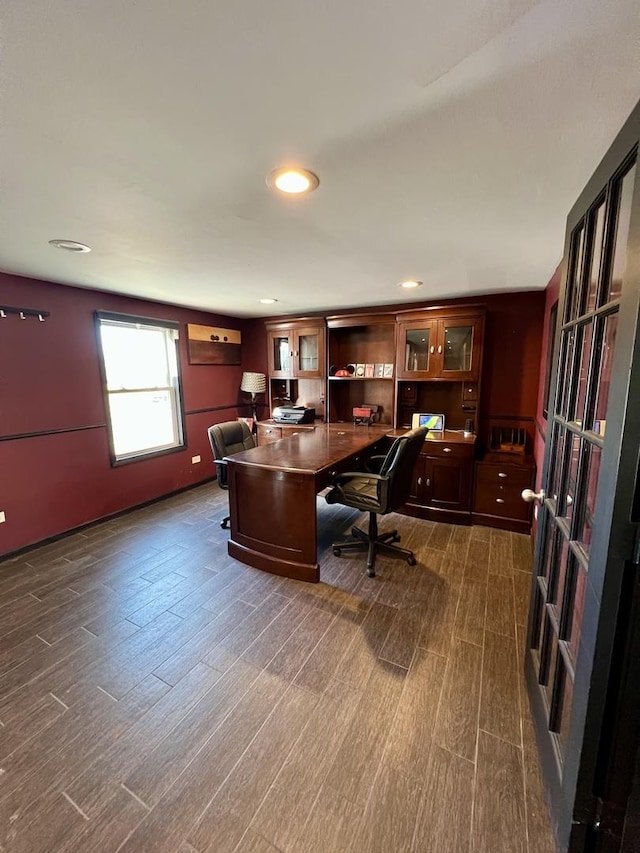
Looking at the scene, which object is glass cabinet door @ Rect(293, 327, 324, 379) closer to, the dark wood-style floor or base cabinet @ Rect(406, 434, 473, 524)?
base cabinet @ Rect(406, 434, 473, 524)

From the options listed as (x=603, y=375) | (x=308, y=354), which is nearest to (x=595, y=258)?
(x=603, y=375)

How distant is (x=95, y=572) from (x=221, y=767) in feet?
6.22

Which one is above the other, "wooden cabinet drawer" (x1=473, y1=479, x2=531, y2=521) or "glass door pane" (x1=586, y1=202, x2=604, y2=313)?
"glass door pane" (x1=586, y1=202, x2=604, y2=313)

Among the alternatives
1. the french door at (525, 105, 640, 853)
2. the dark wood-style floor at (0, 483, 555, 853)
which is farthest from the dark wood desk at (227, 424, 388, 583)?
the french door at (525, 105, 640, 853)

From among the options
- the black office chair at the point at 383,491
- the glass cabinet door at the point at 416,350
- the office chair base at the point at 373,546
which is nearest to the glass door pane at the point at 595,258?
the black office chair at the point at 383,491

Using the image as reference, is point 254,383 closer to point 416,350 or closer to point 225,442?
point 225,442

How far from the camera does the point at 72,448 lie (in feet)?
10.6

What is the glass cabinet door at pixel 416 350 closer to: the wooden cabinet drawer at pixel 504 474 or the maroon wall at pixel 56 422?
the wooden cabinet drawer at pixel 504 474

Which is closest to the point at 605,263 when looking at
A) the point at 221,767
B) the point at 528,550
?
the point at 221,767

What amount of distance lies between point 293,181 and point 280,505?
195 centimetres

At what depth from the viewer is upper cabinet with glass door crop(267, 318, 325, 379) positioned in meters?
4.34

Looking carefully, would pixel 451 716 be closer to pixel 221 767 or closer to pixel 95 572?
pixel 221 767

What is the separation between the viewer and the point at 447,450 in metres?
3.37

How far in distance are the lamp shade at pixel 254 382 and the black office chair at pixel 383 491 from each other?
2.52 m
